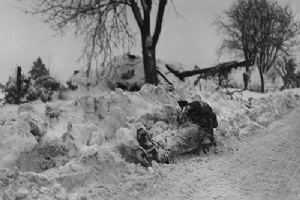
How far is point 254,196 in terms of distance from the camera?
5.41m

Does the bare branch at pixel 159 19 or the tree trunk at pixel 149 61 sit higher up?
the bare branch at pixel 159 19

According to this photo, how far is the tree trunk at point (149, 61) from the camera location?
12.9 metres

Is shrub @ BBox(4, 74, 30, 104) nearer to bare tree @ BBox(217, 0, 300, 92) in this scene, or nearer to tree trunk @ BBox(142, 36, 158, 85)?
tree trunk @ BBox(142, 36, 158, 85)

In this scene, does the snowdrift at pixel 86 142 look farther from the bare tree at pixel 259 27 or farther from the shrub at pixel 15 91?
the bare tree at pixel 259 27

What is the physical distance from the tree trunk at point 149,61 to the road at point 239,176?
17.8 ft

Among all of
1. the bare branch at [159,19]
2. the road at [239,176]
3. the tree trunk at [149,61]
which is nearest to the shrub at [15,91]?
the tree trunk at [149,61]

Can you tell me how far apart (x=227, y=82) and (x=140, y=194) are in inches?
363

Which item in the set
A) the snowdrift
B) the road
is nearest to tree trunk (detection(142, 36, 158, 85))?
the snowdrift

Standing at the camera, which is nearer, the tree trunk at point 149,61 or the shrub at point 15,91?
the shrub at point 15,91

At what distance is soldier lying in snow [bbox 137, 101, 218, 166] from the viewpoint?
20.2ft

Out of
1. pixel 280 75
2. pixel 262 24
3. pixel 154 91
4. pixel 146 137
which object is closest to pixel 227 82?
pixel 154 91

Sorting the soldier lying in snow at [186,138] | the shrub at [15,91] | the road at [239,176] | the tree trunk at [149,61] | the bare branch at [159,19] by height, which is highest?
the bare branch at [159,19]

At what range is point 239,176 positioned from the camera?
6102 mm

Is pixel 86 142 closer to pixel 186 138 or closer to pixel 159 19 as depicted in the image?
pixel 186 138
